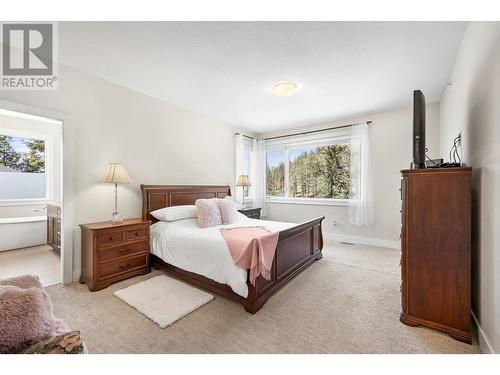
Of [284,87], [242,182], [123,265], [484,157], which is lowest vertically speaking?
[123,265]

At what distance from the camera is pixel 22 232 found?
388 cm

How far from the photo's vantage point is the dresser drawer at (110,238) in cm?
247

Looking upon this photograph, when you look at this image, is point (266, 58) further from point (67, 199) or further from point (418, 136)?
point (67, 199)

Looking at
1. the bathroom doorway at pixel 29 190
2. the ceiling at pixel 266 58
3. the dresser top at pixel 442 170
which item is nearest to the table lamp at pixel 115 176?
the ceiling at pixel 266 58

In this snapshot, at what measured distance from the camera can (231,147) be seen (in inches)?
197

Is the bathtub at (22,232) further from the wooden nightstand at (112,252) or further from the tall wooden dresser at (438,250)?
the tall wooden dresser at (438,250)

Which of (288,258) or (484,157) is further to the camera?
(288,258)

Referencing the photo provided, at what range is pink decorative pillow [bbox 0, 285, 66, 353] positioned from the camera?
0.74 meters

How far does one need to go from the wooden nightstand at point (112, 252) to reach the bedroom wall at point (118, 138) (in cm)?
32

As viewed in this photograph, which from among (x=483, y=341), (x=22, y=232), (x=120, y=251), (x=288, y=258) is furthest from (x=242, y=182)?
(x=22, y=232)

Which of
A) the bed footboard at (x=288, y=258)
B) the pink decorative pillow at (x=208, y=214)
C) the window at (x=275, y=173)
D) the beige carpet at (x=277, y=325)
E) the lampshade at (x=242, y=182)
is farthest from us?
the window at (x=275, y=173)

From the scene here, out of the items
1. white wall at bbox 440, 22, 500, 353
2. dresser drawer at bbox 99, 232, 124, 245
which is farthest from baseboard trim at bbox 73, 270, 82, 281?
white wall at bbox 440, 22, 500, 353

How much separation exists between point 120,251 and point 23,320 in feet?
6.58
